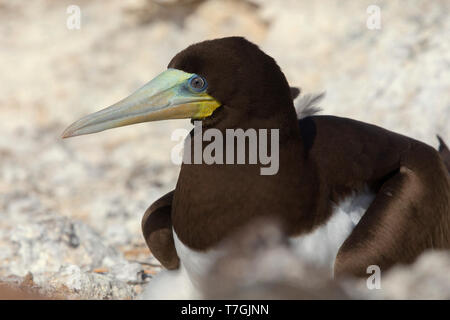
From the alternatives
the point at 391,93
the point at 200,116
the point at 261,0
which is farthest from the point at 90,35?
the point at 200,116

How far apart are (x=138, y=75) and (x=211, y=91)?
4739mm

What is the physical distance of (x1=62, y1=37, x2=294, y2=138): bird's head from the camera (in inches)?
169

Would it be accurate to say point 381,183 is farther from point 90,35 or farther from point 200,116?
point 90,35

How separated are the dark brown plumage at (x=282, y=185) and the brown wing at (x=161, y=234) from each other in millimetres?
511

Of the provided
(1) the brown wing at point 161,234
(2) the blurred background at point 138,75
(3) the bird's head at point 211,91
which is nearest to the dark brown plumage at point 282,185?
(3) the bird's head at point 211,91

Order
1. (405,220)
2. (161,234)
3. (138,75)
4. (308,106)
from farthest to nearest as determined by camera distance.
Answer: (138,75)
(308,106)
(161,234)
(405,220)

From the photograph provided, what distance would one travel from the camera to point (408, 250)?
179 inches

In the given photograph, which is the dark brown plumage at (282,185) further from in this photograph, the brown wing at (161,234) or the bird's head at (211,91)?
the brown wing at (161,234)

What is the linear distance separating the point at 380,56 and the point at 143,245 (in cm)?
322

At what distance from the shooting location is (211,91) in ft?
14.2

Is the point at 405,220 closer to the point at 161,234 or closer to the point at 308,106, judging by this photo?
the point at 308,106

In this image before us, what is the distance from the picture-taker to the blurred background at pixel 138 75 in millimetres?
7969

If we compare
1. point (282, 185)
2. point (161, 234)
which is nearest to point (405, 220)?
point (282, 185)

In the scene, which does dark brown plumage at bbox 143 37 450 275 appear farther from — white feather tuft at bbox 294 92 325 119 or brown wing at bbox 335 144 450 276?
white feather tuft at bbox 294 92 325 119
